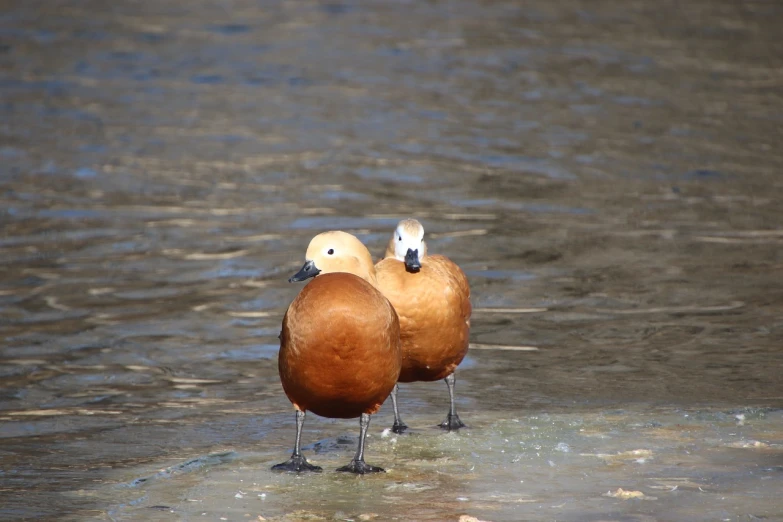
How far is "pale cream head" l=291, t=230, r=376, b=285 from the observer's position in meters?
6.03

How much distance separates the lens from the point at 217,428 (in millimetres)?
7230

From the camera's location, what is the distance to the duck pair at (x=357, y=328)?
5719 mm

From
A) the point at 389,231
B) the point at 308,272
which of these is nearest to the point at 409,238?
the point at 308,272

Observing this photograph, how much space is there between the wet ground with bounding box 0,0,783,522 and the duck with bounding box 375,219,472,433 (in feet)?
1.37

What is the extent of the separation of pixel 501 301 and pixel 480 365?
1.63 m

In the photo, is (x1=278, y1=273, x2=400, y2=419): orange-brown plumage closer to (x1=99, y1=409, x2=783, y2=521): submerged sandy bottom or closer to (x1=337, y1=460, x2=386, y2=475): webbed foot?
(x1=337, y1=460, x2=386, y2=475): webbed foot

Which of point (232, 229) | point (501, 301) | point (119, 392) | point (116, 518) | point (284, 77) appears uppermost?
point (284, 77)

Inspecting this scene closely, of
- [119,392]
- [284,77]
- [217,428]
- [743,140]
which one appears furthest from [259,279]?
[284,77]

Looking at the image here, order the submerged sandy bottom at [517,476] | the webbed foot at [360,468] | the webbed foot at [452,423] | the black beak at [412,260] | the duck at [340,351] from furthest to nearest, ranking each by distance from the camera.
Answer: the webbed foot at [452,423]
the black beak at [412,260]
the webbed foot at [360,468]
the duck at [340,351]
the submerged sandy bottom at [517,476]

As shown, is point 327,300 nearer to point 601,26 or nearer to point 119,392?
point 119,392

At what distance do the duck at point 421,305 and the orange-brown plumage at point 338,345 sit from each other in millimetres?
546

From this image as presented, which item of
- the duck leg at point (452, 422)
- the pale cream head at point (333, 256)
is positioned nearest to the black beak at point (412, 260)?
the pale cream head at point (333, 256)

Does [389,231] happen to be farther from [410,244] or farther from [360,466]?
[360,466]

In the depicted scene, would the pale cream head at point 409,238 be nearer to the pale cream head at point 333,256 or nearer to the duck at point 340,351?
the pale cream head at point 333,256
